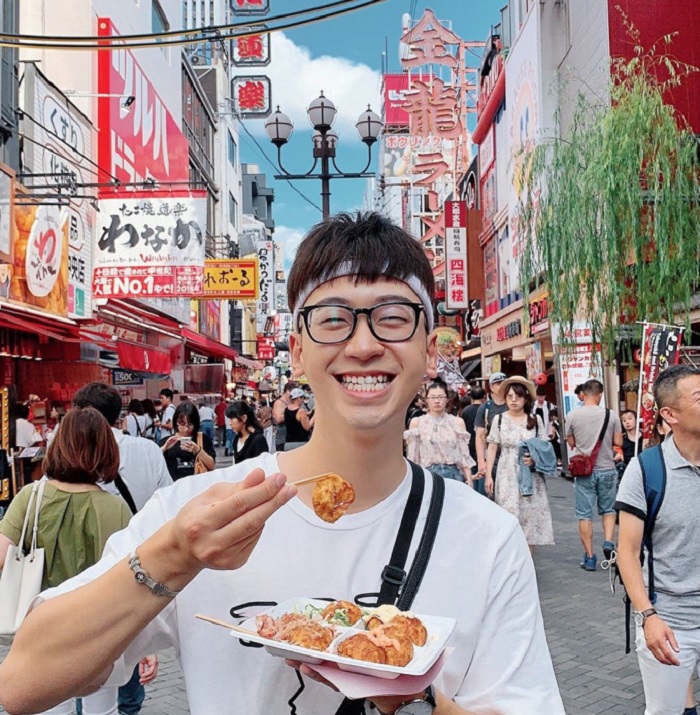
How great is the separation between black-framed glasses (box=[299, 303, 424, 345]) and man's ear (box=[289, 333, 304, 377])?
14 centimetres

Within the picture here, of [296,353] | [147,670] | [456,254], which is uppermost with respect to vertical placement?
[456,254]

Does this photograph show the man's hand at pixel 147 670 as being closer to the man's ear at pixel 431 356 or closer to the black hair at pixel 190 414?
the man's ear at pixel 431 356

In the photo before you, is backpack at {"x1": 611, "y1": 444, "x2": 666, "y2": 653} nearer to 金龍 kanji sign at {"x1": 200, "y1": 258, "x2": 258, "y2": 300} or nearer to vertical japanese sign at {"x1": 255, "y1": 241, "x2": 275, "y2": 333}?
金龍 kanji sign at {"x1": 200, "y1": 258, "x2": 258, "y2": 300}

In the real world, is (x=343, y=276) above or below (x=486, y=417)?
above

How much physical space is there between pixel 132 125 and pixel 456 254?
14.2 metres

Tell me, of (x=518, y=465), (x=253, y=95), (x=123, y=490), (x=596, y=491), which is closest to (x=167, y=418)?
(x=518, y=465)

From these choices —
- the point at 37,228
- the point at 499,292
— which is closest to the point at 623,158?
the point at 37,228

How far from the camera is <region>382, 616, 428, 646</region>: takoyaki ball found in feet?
4.56

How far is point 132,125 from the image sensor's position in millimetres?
21047

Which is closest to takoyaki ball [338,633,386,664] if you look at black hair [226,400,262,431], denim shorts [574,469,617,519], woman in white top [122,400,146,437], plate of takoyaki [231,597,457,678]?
plate of takoyaki [231,597,457,678]

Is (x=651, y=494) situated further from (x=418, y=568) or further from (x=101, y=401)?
(x=101, y=401)

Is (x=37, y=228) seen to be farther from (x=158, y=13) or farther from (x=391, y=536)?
(x=158, y=13)

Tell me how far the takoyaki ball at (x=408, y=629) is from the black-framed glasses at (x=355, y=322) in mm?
611

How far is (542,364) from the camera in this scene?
23.0 meters
